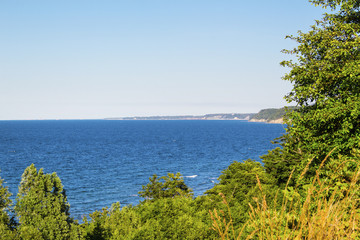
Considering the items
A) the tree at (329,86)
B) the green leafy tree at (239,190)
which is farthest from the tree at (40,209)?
Answer: the tree at (329,86)

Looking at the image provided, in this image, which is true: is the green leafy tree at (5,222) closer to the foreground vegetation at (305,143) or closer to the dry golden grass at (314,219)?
the foreground vegetation at (305,143)

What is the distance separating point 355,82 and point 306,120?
97.1 inches

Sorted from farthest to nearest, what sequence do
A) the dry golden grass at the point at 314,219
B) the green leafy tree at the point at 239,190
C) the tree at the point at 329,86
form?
the green leafy tree at the point at 239,190
the tree at the point at 329,86
the dry golden grass at the point at 314,219

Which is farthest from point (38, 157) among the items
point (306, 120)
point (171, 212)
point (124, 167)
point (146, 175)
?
point (306, 120)

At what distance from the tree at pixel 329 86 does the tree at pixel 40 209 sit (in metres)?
11.7

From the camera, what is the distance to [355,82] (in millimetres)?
11961

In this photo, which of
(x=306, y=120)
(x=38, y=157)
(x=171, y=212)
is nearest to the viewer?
(x=306, y=120)

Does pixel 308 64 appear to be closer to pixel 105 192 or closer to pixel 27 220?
pixel 27 220

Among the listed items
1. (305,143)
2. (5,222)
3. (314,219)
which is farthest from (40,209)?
(314,219)

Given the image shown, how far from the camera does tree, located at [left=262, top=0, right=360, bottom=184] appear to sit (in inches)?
459

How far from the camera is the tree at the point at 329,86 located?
11664 millimetres

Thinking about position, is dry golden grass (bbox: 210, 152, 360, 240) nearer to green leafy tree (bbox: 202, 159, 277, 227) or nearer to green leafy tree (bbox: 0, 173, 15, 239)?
green leafy tree (bbox: 0, 173, 15, 239)

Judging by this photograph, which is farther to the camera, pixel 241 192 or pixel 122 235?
pixel 241 192

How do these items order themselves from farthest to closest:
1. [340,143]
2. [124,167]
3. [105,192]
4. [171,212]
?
[124,167] → [105,192] → [171,212] → [340,143]
